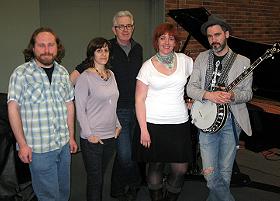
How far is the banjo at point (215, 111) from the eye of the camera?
265 cm

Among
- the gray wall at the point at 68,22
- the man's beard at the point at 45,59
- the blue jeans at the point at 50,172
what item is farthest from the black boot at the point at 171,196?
the gray wall at the point at 68,22

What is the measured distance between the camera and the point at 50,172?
8.07 ft

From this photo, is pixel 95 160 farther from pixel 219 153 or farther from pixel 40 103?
pixel 219 153

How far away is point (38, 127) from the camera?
2.36 metres

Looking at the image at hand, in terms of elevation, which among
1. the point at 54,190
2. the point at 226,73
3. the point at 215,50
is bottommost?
the point at 54,190

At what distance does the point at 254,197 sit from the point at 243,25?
14.0ft

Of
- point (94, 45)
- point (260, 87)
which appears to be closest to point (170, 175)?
point (94, 45)

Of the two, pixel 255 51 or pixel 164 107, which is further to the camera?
pixel 255 51

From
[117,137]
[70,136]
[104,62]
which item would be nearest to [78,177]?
[117,137]

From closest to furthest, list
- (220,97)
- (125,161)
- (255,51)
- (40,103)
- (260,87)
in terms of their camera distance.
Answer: (40,103) → (220,97) → (125,161) → (255,51) → (260,87)

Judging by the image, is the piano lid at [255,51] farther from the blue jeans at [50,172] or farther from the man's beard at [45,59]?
the blue jeans at [50,172]

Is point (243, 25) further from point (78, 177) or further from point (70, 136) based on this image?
point (70, 136)

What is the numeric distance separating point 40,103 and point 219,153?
4.60 ft

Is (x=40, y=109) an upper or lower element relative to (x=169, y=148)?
upper
